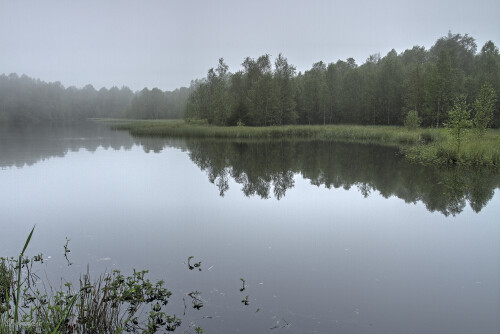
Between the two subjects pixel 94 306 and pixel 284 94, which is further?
pixel 284 94

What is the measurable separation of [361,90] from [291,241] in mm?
54635

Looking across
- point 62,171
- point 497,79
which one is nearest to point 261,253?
point 62,171

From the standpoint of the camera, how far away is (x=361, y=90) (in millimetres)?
57688

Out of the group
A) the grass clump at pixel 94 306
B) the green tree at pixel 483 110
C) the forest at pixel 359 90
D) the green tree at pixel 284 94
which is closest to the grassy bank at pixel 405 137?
the green tree at pixel 483 110

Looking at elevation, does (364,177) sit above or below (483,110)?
below

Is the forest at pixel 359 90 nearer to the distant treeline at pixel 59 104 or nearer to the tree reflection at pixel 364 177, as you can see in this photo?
the tree reflection at pixel 364 177

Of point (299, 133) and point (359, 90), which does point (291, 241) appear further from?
point (359, 90)

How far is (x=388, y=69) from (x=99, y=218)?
5281 cm

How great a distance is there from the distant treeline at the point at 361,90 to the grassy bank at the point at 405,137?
7.49 m

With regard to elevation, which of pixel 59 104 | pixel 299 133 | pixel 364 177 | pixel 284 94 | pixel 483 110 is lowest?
pixel 364 177

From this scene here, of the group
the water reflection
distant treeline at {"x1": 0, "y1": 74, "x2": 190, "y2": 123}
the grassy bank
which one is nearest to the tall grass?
the grassy bank

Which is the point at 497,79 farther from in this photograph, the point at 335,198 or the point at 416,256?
the point at 416,256

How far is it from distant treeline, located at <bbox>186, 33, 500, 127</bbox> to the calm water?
33750 millimetres

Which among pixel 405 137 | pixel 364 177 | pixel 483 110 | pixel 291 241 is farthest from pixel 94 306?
pixel 405 137
